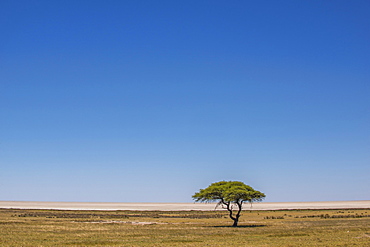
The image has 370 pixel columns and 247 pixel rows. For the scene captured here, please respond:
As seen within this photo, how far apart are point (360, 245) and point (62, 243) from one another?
1078 inches

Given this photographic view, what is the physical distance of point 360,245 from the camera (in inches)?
1220

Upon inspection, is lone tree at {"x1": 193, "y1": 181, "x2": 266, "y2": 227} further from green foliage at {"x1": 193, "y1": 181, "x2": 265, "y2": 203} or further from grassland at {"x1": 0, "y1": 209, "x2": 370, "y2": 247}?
grassland at {"x1": 0, "y1": 209, "x2": 370, "y2": 247}

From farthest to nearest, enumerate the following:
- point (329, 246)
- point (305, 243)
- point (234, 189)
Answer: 1. point (234, 189)
2. point (305, 243)
3. point (329, 246)

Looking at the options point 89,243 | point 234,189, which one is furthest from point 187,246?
point 234,189

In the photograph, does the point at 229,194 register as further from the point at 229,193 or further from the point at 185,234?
the point at 185,234

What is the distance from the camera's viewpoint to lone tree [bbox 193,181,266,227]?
60.7 metres

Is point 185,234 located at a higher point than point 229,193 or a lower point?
lower

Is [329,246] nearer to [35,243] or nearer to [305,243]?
[305,243]

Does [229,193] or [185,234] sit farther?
[229,193]

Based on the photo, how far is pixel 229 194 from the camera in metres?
60.8

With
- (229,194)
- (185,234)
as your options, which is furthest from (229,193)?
(185,234)

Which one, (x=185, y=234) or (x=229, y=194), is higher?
(x=229, y=194)

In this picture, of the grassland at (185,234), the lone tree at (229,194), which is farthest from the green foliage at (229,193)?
the grassland at (185,234)

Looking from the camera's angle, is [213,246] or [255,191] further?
[255,191]
